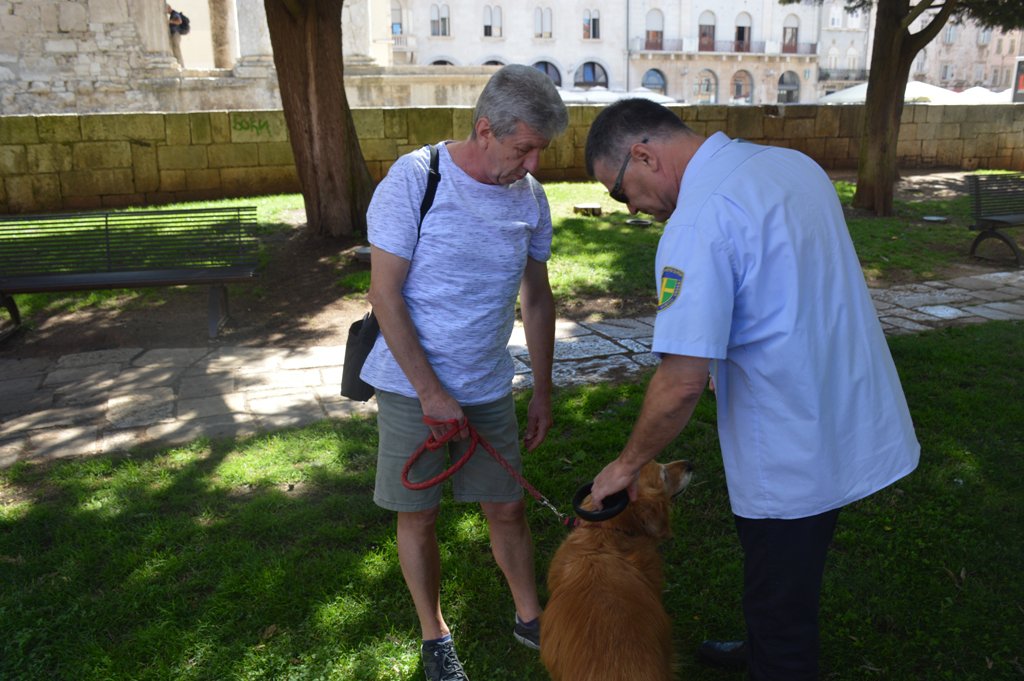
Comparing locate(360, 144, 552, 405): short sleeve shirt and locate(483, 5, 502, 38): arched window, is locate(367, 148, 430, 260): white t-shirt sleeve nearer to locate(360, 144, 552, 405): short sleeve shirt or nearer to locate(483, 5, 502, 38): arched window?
locate(360, 144, 552, 405): short sleeve shirt

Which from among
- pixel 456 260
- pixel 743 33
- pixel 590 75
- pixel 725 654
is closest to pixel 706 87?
pixel 743 33

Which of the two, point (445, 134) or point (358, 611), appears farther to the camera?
point (445, 134)

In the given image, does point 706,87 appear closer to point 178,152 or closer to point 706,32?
point 706,32

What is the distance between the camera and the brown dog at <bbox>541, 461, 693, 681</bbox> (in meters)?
2.24

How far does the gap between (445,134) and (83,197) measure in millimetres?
5694

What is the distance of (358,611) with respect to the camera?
335 cm

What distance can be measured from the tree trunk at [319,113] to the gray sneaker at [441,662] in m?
7.73

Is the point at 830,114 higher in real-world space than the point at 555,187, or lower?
higher

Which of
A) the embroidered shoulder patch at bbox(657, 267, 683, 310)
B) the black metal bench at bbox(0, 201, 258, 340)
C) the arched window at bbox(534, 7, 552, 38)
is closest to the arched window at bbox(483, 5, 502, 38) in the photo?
the arched window at bbox(534, 7, 552, 38)

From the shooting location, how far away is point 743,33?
61.9 meters

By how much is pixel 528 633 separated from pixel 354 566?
2.97ft

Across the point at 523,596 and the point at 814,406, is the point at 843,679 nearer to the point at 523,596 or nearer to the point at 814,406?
the point at 523,596

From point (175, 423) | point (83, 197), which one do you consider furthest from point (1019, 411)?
point (83, 197)

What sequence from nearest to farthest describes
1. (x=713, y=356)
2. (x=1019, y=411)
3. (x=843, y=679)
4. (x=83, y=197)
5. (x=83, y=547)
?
(x=713, y=356) < (x=843, y=679) < (x=83, y=547) < (x=1019, y=411) < (x=83, y=197)
